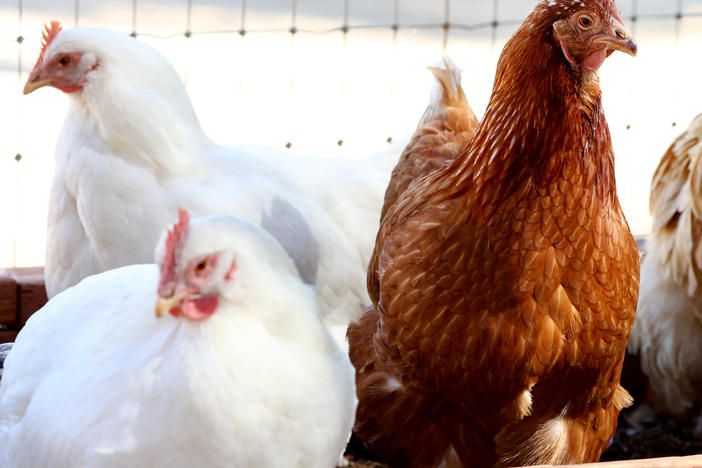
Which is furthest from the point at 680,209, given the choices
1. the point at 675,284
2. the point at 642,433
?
the point at 642,433

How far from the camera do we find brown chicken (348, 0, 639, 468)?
1842mm

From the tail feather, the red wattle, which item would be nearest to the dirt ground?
the tail feather

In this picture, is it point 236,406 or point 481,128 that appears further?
point 481,128

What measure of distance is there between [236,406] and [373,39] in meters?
5.41

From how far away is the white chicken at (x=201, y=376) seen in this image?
1474 mm

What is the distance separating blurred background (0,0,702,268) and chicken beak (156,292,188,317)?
3.29m

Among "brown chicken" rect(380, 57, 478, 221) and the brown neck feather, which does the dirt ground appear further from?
the brown neck feather

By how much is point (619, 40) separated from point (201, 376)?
1.00 m

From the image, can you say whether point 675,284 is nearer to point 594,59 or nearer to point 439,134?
point 439,134

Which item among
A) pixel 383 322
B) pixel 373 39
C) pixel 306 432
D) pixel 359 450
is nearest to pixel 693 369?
pixel 359 450

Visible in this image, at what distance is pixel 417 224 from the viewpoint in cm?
204

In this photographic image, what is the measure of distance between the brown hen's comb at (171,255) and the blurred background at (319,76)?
325 centimetres

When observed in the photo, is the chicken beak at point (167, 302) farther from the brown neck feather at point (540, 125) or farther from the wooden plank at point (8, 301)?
the wooden plank at point (8, 301)

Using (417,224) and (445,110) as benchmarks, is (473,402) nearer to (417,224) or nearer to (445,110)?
(417,224)
